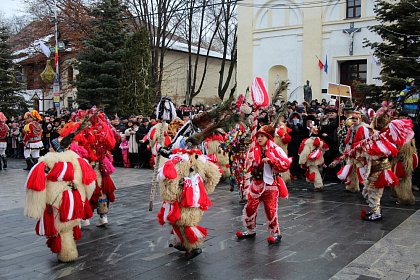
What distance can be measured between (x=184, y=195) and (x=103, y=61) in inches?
754

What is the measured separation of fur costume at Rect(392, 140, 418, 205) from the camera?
8.45 m

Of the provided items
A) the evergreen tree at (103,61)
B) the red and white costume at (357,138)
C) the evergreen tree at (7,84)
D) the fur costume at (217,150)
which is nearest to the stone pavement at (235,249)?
the red and white costume at (357,138)

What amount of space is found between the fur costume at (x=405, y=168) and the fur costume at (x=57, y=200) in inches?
236

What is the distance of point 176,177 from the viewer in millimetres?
5320

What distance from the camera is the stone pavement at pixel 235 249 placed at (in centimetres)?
511

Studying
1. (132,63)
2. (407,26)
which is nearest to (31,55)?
(132,63)

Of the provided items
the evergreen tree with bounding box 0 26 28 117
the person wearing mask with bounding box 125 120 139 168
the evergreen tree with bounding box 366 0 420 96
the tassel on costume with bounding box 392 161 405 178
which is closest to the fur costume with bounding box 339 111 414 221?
the tassel on costume with bounding box 392 161 405 178

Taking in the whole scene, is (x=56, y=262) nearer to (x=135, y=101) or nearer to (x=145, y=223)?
(x=145, y=223)

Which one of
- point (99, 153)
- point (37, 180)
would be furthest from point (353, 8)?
point (37, 180)

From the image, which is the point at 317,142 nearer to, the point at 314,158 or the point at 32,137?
the point at 314,158

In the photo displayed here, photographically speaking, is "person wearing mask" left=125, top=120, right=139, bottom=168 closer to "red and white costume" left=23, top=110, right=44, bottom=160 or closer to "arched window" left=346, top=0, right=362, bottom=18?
"red and white costume" left=23, top=110, right=44, bottom=160

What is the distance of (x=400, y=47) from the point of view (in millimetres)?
14250

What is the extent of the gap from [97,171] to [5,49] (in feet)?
75.2

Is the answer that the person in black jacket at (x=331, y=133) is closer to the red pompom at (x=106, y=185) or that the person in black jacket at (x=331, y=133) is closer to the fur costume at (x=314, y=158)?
the fur costume at (x=314, y=158)
